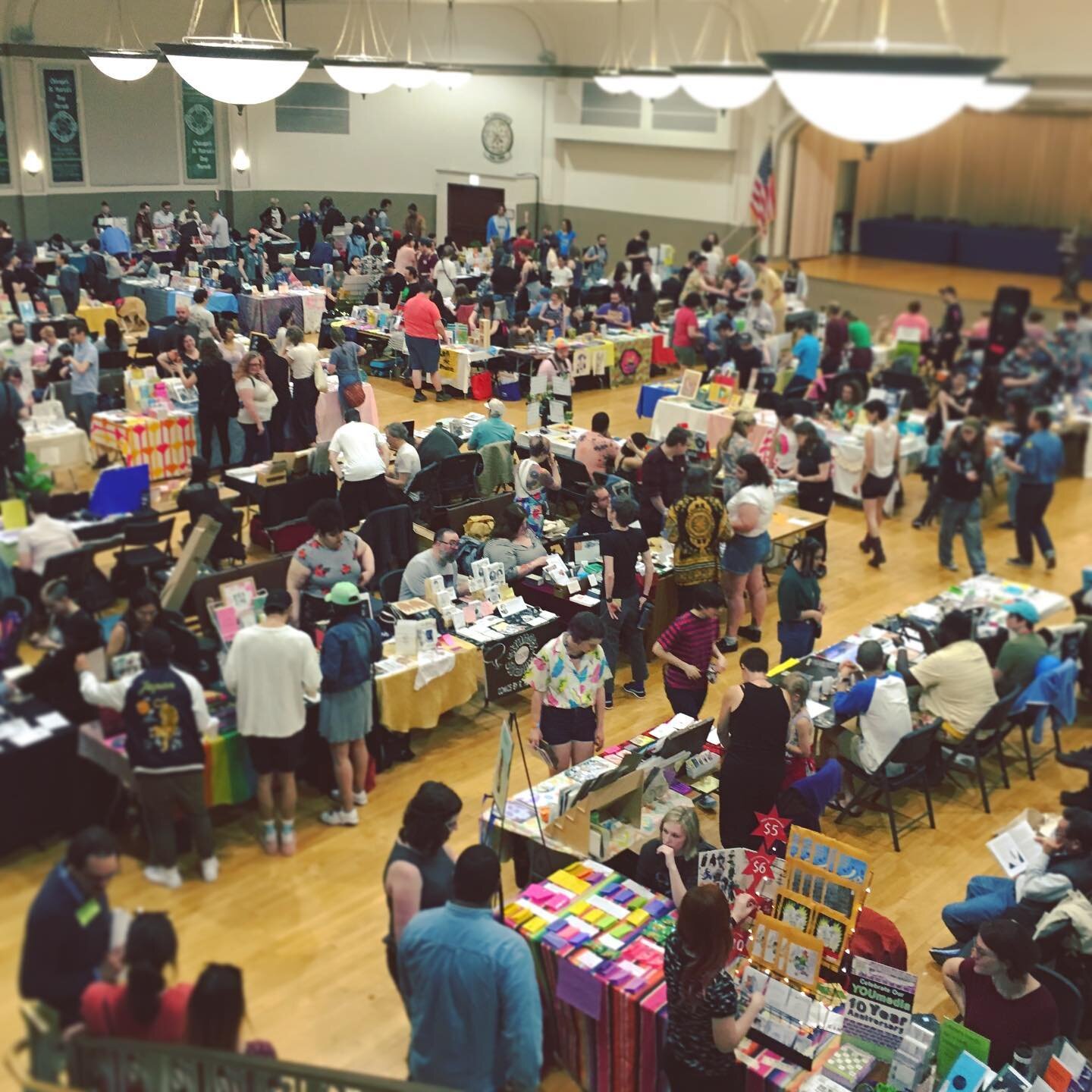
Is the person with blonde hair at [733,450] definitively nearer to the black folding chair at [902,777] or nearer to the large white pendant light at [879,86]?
the black folding chair at [902,777]

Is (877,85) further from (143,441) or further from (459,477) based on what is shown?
(459,477)

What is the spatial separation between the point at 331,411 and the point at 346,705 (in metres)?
2.94

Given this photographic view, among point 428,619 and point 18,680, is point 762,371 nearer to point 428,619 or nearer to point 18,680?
point 428,619

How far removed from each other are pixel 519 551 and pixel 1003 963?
5.06 m

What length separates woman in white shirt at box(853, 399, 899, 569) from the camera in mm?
12586

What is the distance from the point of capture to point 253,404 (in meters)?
6.86

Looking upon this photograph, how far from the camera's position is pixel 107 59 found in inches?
213

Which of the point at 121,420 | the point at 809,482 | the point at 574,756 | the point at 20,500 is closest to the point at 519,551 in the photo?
the point at 574,756

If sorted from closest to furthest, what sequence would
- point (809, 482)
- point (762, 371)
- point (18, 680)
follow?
point (18, 680)
point (809, 482)
point (762, 371)

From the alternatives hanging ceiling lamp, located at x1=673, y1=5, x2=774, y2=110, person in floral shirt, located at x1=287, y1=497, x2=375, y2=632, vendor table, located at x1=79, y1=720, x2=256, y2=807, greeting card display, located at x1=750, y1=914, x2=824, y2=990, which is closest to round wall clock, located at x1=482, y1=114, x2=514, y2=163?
hanging ceiling lamp, located at x1=673, y1=5, x2=774, y2=110

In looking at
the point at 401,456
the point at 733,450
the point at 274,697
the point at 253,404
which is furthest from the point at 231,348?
the point at 733,450

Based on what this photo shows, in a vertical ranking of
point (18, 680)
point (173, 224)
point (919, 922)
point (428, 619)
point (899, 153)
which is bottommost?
point (919, 922)

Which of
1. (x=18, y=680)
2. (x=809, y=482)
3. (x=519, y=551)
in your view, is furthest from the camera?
(x=809, y=482)

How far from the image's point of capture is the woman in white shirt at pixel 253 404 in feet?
21.9
